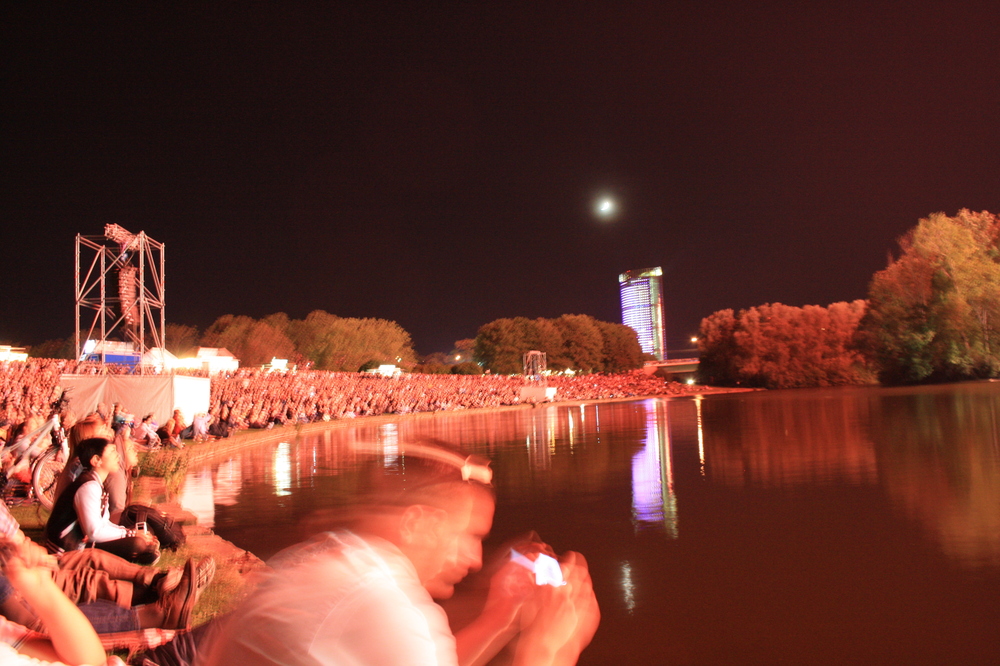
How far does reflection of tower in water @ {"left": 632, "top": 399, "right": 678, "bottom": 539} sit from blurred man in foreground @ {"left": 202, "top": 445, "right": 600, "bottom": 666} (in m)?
4.92

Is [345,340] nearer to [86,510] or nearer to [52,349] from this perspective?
[52,349]

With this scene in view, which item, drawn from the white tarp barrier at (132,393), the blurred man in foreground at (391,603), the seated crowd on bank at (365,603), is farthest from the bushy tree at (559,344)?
the blurred man in foreground at (391,603)

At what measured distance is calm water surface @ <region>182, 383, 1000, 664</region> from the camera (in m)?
4.32

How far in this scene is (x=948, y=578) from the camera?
5207mm

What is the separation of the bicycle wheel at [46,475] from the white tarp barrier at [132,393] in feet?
23.1

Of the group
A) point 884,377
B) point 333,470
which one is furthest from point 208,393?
point 884,377

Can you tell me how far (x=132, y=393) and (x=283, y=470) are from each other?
16.0 ft

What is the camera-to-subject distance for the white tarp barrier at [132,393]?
14.8 metres

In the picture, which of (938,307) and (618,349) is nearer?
(938,307)

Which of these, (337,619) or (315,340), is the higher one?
(315,340)

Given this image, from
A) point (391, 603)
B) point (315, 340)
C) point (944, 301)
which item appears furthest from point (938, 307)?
point (315, 340)

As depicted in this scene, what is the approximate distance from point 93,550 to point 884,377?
179 feet

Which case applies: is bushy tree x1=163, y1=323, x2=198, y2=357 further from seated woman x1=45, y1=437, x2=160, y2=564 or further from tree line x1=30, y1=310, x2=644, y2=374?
seated woman x1=45, y1=437, x2=160, y2=564

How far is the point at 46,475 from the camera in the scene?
24.9 feet
